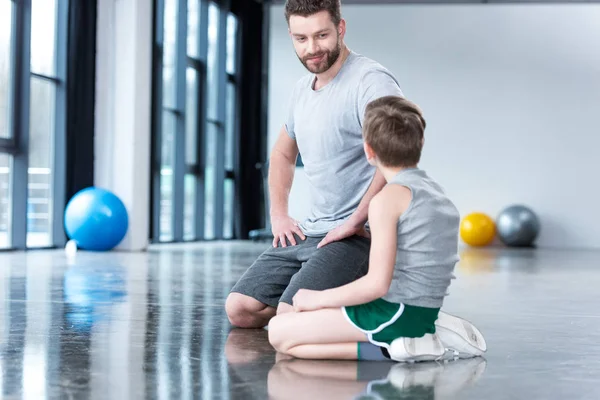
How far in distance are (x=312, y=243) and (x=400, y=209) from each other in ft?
1.97

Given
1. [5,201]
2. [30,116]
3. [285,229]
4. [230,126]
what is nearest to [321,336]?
[285,229]

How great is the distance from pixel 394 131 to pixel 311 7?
52 cm

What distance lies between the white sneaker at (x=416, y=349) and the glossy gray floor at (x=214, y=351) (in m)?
0.03

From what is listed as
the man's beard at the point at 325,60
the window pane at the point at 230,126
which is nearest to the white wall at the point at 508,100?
the window pane at the point at 230,126

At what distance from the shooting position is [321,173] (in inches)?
103

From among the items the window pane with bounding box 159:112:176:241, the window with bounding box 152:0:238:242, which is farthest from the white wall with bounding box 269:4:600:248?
the window pane with bounding box 159:112:176:241

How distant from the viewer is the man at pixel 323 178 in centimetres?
243

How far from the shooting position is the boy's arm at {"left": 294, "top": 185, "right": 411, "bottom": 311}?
203 centimetres

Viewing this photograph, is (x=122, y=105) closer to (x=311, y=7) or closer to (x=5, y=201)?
(x=5, y=201)

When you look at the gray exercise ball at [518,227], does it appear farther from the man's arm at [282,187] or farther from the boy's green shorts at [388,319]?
the boy's green shorts at [388,319]

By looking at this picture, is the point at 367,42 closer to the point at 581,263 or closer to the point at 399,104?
the point at 581,263

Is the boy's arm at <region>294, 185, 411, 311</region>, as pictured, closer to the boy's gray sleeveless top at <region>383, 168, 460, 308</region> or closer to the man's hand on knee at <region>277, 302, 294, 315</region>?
the boy's gray sleeveless top at <region>383, 168, 460, 308</region>

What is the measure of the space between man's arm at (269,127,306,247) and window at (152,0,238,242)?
6118 mm

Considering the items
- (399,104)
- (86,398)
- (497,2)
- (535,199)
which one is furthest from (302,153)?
(497,2)
